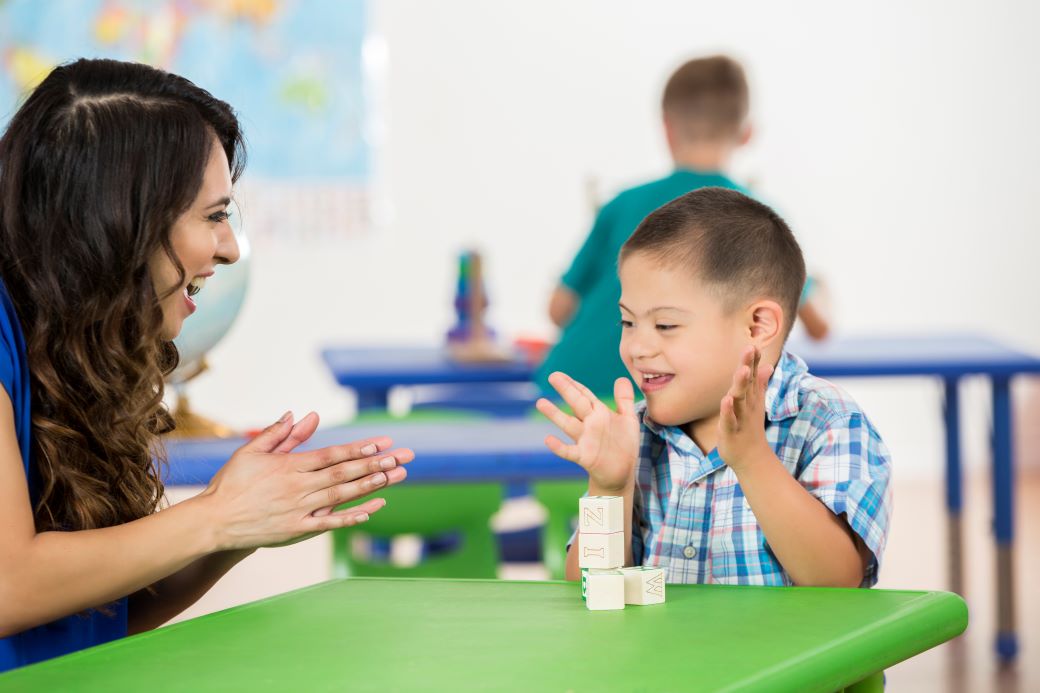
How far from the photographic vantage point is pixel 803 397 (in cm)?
153

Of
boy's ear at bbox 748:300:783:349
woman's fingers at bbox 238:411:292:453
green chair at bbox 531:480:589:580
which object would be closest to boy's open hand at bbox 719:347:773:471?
boy's ear at bbox 748:300:783:349

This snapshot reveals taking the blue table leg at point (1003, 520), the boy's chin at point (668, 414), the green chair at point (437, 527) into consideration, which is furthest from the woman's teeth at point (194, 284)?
the blue table leg at point (1003, 520)

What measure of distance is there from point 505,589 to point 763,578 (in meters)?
0.30

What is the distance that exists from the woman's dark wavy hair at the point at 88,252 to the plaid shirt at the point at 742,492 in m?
0.56

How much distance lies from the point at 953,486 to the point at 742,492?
266 cm

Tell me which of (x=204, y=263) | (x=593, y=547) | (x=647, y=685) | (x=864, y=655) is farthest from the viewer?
(x=204, y=263)

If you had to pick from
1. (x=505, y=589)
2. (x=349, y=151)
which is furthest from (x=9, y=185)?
(x=349, y=151)

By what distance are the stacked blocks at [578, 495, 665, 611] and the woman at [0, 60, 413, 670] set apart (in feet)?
0.66

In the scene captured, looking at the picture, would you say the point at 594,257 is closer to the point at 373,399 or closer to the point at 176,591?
the point at 373,399

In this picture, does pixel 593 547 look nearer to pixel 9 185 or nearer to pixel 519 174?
pixel 9 185

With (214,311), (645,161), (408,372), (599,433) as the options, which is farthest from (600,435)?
(645,161)

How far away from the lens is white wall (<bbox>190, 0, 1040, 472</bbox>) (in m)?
6.05

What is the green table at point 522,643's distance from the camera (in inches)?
41.4

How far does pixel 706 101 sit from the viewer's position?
3.11m
